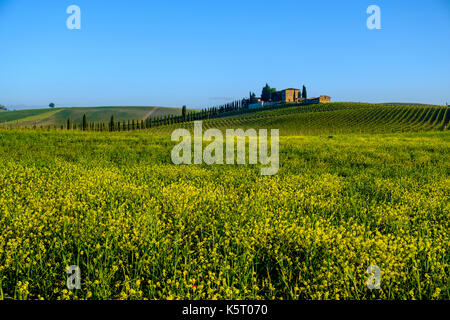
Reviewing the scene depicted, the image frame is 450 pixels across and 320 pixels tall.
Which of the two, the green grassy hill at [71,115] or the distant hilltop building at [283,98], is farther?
the distant hilltop building at [283,98]

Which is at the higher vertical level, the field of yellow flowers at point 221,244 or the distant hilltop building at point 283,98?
the distant hilltop building at point 283,98

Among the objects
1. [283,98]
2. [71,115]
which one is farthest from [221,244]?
[283,98]

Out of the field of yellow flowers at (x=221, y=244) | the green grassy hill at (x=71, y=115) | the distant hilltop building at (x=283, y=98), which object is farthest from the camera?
the distant hilltop building at (x=283, y=98)

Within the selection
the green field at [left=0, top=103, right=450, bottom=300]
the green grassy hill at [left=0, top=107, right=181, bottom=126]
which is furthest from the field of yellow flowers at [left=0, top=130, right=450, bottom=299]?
the green grassy hill at [left=0, top=107, right=181, bottom=126]

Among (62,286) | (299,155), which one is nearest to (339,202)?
(62,286)

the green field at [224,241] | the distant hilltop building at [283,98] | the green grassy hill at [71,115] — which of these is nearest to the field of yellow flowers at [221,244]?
the green field at [224,241]

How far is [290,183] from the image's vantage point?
6484 mm

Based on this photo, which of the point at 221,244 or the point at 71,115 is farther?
the point at 71,115

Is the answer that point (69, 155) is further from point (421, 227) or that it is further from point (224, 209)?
point (421, 227)

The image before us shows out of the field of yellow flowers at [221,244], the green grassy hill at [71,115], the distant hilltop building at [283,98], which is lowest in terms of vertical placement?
the field of yellow flowers at [221,244]

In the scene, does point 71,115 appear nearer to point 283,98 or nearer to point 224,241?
point 283,98

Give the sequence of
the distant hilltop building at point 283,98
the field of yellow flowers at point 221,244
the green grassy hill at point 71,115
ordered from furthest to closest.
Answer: the distant hilltop building at point 283,98
the green grassy hill at point 71,115
the field of yellow flowers at point 221,244

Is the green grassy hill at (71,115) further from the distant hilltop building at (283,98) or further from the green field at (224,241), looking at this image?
the green field at (224,241)
